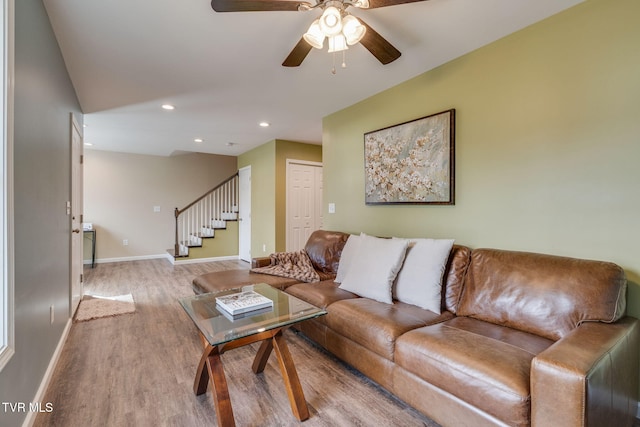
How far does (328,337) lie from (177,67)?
8.37 feet

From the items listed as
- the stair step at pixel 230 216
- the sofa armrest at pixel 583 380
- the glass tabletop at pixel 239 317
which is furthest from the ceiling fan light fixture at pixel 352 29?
the stair step at pixel 230 216

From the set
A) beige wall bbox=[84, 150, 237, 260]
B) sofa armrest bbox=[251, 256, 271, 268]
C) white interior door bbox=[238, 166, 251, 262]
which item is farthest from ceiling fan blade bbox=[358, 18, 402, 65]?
beige wall bbox=[84, 150, 237, 260]

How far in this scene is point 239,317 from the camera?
5.90ft

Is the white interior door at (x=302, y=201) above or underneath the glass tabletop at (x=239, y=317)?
above

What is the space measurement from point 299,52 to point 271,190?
357 centimetres

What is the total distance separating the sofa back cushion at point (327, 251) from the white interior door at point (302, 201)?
6.27 ft

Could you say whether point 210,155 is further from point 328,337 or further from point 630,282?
point 630,282

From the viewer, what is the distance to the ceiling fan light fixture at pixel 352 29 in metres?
1.57

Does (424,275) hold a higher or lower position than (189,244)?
higher

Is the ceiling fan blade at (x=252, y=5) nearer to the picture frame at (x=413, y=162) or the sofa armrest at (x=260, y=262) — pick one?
the picture frame at (x=413, y=162)

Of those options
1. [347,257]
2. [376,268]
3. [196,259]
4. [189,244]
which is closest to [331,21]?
[376,268]

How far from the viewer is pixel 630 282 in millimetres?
1688

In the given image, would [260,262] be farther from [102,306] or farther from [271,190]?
[271,190]

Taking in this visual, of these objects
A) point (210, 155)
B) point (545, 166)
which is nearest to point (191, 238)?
point (210, 155)
